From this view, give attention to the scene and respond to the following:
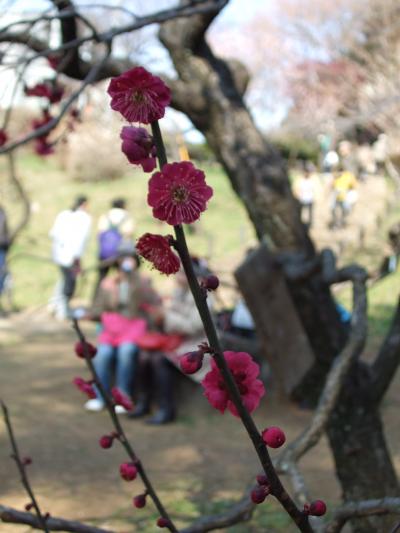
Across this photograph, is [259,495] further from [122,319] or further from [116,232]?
[116,232]

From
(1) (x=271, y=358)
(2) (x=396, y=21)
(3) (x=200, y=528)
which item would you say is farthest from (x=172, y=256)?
(2) (x=396, y=21)

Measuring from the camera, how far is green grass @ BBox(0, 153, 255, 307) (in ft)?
50.1

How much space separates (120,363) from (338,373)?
385 cm

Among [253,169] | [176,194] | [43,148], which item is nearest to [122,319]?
[43,148]

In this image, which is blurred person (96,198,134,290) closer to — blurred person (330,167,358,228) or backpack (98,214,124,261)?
backpack (98,214,124,261)

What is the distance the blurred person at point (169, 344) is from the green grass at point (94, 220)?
4551 millimetres

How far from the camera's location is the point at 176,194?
1184mm

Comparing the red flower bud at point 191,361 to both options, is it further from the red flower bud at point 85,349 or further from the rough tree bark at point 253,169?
the rough tree bark at point 253,169

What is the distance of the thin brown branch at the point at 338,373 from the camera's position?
9.89ft

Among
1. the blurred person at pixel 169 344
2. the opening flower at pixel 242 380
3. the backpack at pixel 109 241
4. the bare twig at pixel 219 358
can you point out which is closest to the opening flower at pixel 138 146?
the bare twig at pixel 219 358

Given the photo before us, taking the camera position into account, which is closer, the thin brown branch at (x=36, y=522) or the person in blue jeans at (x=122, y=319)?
the thin brown branch at (x=36, y=522)

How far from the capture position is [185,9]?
401cm

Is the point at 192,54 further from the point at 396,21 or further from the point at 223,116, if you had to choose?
the point at 396,21

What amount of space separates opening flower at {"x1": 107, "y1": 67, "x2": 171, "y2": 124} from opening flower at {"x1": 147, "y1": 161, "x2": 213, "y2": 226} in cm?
9
